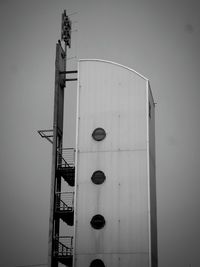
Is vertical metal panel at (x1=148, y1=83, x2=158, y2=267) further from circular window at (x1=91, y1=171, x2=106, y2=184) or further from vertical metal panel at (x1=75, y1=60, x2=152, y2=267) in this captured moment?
circular window at (x1=91, y1=171, x2=106, y2=184)

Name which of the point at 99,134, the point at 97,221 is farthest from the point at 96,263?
the point at 99,134

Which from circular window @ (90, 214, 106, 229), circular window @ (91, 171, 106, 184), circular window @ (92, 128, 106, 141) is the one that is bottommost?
circular window @ (90, 214, 106, 229)

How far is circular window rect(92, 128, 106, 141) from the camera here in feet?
136

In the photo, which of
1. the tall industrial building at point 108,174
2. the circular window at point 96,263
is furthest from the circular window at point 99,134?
the circular window at point 96,263

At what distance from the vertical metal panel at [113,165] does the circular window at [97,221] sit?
0.26 m

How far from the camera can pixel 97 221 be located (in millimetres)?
39625

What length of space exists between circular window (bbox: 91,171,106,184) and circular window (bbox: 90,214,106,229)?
2.51 m

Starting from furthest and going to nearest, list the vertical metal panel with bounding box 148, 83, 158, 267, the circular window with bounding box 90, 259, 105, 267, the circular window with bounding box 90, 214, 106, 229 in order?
1. the vertical metal panel with bounding box 148, 83, 158, 267
2. the circular window with bounding box 90, 214, 106, 229
3. the circular window with bounding box 90, 259, 105, 267

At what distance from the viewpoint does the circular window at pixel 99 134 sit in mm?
41559

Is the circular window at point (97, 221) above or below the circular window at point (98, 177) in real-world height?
below

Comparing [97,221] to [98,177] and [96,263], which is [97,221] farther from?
[98,177]

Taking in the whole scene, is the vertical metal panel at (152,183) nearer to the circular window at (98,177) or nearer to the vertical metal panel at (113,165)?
the vertical metal panel at (113,165)

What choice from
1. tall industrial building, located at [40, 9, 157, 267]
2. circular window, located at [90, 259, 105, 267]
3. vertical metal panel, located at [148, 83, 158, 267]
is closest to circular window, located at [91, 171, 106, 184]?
tall industrial building, located at [40, 9, 157, 267]

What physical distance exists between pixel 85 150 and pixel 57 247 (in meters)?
7.47
